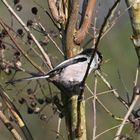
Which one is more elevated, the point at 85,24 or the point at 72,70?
the point at 85,24

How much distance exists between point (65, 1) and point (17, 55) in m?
0.34

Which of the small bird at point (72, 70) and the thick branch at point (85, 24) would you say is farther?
the small bird at point (72, 70)

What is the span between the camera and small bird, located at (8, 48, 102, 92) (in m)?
2.90

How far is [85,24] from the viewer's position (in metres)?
2.68

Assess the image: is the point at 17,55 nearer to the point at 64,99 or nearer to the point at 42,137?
the point at 64,99

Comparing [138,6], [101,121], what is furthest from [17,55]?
[101,121]

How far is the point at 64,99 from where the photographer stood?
2662 mm

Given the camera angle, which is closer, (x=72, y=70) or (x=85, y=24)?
Answer: (x=85, y=24)

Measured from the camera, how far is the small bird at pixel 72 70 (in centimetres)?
290

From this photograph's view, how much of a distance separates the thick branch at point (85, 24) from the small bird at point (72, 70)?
0.17 m

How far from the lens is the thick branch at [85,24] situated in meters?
2.64

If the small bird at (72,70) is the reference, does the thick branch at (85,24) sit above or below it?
above

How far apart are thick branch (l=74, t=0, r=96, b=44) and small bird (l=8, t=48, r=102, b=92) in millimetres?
170

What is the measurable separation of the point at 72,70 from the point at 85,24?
68 cm
